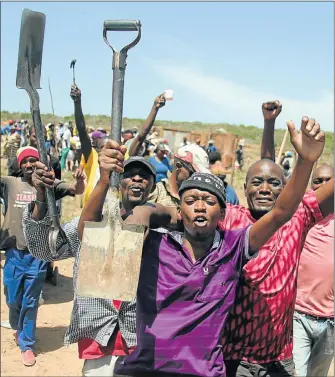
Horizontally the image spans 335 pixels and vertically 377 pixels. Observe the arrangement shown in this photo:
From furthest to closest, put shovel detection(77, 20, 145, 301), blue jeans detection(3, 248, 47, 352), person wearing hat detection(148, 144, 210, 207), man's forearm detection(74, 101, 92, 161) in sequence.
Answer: blue jeans detection(3, 248, 47, 352) → person wearing hat detection(148, 144, 210, 207) → man's forearm detection(74, 101, 92, 161) → shovel detection(77, 20, 145, 301)

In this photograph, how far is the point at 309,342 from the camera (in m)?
3.43

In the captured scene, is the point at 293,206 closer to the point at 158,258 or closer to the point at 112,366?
the point at 158,258

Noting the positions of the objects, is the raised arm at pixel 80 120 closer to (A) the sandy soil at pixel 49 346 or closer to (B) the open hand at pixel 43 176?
(B) the open hand at pixel 43 176

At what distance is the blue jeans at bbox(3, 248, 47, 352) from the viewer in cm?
487

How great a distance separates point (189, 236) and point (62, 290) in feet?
16.0

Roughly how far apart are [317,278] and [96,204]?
72.9 inches

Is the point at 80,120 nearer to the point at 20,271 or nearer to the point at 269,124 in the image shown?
the point at 269,124

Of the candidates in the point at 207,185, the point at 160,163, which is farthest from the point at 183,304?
the point at 160,163

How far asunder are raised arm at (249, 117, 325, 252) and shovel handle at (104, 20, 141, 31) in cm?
70

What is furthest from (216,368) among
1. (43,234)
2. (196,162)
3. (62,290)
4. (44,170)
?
(62,290)

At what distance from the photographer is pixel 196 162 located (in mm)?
4402

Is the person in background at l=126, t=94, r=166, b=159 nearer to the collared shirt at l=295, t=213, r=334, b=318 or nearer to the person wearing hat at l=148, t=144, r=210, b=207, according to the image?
the person wearing hat at l=148, t=144, r=210, b=207

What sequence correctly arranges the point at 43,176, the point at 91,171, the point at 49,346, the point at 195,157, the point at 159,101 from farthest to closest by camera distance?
the point at 49,346 → the point at 159,101 → the point at 195,157 → the point at 91,171 → the point at 43,176

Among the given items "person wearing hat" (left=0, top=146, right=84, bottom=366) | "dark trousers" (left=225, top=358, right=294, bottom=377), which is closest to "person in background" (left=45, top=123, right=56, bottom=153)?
"person wearing hat" (left=0, top=146, right=84, bottom=366)
